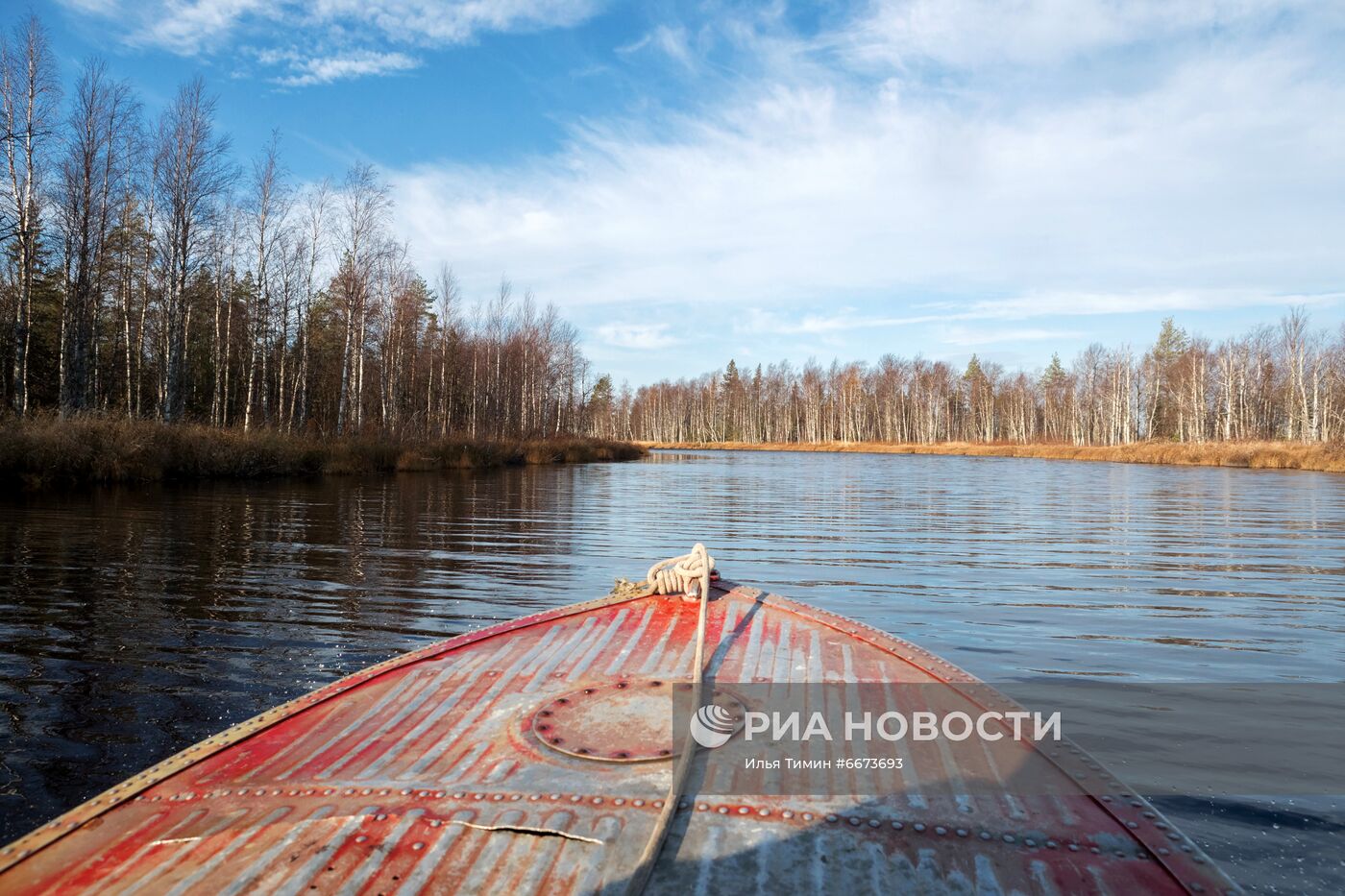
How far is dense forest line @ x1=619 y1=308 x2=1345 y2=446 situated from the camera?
193ft

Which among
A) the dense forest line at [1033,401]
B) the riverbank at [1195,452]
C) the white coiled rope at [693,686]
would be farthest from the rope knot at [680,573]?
the dense forest line at [1033,401]

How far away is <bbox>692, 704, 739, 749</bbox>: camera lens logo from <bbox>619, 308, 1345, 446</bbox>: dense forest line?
59.4m

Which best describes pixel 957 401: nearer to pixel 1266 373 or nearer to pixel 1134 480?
pixel 1266 373

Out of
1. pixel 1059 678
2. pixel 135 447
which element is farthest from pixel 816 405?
pixel 1059 678

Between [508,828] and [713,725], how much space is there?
931 millimetres

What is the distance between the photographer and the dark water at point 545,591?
13.4ft

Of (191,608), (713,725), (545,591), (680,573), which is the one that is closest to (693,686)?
(713,725)

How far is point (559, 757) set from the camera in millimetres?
2566

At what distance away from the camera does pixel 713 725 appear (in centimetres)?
282

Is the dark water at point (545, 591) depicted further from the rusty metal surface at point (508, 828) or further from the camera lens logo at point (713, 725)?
the camera lens logo at point (713, 725)

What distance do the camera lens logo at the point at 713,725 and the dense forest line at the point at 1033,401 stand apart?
59.4 m

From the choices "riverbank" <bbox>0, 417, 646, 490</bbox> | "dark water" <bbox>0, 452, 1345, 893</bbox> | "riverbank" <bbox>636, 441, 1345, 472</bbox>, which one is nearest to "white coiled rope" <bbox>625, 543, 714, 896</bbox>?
"dark water" <bbox>0, 452, 1345, 893</bbox>

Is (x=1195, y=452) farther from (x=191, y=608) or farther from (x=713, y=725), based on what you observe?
(x=713, y=725)

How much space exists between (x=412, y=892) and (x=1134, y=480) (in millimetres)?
32004
